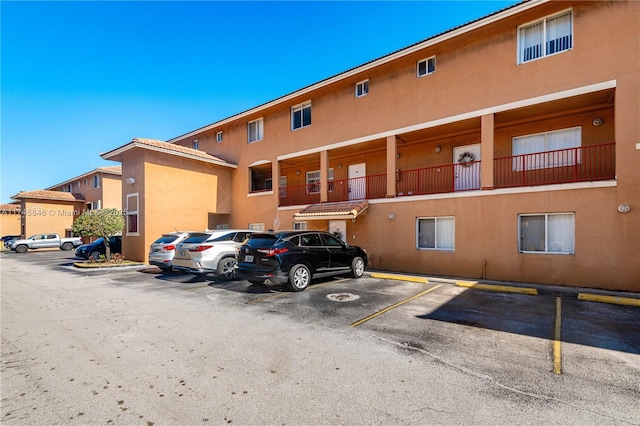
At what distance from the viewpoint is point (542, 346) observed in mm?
4836

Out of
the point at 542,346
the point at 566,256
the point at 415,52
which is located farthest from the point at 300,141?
the point at 542,346

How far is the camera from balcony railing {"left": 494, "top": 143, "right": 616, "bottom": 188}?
415 inches

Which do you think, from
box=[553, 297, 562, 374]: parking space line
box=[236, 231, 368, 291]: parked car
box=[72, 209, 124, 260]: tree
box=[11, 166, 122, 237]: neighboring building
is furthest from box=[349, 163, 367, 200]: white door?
box=[11, 166, 122, 237]: neighboring building

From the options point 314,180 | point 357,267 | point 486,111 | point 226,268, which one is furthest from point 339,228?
point 486,111

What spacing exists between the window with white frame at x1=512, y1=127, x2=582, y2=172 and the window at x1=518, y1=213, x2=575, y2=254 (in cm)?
195

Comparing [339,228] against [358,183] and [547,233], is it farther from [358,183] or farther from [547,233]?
[547,233]

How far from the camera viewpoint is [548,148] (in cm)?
1173

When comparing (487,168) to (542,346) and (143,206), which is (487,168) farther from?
(143,206)

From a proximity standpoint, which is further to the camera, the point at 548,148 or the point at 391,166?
the point at 391,166

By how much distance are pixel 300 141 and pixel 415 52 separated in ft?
22.6

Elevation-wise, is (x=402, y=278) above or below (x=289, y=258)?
below

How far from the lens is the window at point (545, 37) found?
33.2 ft

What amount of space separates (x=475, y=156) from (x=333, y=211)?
644 centimetres

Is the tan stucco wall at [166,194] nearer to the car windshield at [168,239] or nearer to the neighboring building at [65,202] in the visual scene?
the car windshield at [168,239]
